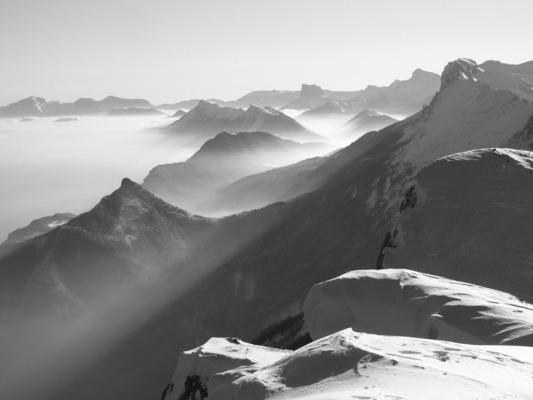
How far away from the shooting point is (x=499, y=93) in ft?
391

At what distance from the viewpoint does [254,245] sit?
406 ft

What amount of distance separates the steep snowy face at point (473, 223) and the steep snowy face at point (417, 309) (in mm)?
5264

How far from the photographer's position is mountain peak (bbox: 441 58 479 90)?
507 feet

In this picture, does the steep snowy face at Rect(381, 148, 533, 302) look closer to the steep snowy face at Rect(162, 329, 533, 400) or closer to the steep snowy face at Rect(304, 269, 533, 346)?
the steep snowy face at Rect(304, 269, 533, 346)

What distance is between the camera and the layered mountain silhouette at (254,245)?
95812mm

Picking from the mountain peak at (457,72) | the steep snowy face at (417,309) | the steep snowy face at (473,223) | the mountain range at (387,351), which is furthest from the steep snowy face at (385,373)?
the mountain peak at (457,72)

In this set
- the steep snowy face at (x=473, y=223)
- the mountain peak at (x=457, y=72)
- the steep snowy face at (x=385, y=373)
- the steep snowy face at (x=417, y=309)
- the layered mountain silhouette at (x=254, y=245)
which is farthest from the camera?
the mountain peak at (x=457, y=72)

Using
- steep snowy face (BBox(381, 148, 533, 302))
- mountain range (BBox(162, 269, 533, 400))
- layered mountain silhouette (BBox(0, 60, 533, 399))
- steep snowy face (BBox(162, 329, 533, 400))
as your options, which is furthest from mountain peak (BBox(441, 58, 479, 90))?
steep snowy face (BBox(162, 329, 533, 400))

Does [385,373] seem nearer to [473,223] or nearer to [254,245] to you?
[473,223]

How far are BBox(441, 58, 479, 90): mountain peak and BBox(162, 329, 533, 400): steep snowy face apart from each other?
Answer: 13013cm

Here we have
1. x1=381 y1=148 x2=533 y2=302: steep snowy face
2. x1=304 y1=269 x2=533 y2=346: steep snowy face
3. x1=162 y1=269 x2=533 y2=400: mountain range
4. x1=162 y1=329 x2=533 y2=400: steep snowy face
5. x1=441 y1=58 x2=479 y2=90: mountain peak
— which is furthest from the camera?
x1=441 y1=58 x2=479 y2=90: mountain peak

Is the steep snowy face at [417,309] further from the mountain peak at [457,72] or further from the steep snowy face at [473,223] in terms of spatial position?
the mountain peak at [457,72]

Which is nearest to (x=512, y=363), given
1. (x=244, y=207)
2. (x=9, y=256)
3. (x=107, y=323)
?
(x=107, y=323)

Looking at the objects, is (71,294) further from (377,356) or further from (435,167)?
(377,356)
